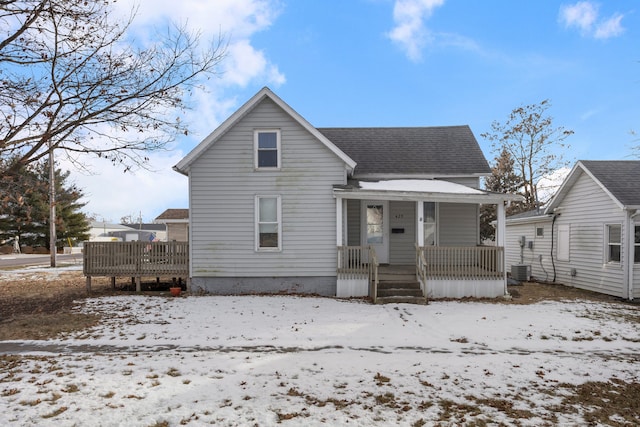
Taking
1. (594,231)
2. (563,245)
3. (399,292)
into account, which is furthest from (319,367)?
(563,245)

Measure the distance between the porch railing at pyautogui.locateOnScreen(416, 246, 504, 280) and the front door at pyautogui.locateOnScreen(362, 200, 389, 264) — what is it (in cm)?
235

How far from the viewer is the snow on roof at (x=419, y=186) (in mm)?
11984

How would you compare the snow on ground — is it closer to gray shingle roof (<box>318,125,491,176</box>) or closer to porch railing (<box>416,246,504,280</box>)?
porch railing (<box>416,246,504,280</box>)

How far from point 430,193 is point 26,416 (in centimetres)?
1015

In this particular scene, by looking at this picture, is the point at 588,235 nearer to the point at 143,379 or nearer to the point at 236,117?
the point at 236,117

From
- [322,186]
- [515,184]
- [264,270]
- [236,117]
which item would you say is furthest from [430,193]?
[515,184]

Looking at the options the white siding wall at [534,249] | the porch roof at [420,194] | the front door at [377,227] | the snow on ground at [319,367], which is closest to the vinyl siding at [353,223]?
the front door at [377,227]

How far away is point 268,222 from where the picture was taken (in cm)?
1200

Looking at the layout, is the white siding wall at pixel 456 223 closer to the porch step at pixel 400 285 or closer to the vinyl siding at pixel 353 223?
the vinyl siding at pixel 353 223

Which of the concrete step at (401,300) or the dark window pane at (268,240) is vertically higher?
the dark window pane at (268,240)

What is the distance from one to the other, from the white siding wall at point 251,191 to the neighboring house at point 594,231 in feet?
29.4

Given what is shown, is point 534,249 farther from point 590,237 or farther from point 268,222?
point 268,222

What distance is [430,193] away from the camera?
11.4m

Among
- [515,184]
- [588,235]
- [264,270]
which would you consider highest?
[515,184]
